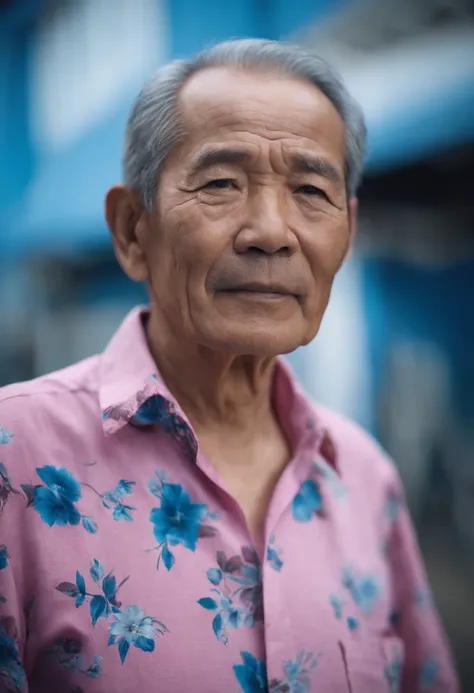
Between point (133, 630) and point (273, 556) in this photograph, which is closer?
point (133, 630)

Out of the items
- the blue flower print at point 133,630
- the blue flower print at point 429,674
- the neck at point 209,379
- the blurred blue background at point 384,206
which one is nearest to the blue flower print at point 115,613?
the blue flower print at point 133,630

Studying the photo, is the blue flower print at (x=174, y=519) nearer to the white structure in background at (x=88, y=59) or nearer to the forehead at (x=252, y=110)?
the forehead at (x=252, y=110)

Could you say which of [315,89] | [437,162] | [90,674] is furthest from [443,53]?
[90,674]

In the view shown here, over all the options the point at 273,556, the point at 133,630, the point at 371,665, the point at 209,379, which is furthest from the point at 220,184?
the point at 371,665

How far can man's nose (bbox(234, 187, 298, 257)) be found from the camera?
1.45 m

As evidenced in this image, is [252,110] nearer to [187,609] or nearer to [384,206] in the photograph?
[187,609]

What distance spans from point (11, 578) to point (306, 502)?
71 cm

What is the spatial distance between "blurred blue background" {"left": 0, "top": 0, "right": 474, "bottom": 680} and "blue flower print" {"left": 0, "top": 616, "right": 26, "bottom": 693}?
304cm

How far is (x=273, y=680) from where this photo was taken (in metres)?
1.41

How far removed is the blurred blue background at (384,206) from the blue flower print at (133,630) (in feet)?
9.45

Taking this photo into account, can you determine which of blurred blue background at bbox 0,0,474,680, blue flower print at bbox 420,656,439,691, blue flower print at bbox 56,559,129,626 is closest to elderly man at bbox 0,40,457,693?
blue flower print at bbox 56,559,129,626

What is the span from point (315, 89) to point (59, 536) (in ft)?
3.57

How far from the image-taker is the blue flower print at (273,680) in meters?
1.39

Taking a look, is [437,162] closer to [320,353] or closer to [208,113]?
[320,353]
